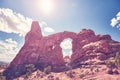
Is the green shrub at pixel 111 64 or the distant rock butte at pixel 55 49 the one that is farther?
the distant rock butte at pixel 55 49

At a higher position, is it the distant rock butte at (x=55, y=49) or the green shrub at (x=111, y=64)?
the distant rock butte at (x=55, y=49)

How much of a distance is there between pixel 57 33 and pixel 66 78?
3397cm

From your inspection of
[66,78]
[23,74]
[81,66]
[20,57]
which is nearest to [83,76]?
[66,78]

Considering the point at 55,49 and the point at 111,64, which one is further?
the point at 55,49

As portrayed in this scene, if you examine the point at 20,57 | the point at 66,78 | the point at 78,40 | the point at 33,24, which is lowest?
the point at 66,78

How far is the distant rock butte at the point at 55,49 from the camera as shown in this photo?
297 feet

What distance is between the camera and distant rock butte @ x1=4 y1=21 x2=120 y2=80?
9044 centimetres

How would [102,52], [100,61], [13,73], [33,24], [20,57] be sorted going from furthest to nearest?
1. [33,24]
2. [20,57]
3. [13,73]
4. [102,52]
5. [100,61]

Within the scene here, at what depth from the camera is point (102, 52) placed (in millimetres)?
88812

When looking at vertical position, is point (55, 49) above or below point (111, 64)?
above

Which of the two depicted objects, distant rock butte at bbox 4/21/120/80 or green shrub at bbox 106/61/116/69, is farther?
distant rock butte at bbox 4/21/120/80

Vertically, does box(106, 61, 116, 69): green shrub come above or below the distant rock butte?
below

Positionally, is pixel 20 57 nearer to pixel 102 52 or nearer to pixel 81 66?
pixel 81 66

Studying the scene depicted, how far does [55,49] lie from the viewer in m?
101
